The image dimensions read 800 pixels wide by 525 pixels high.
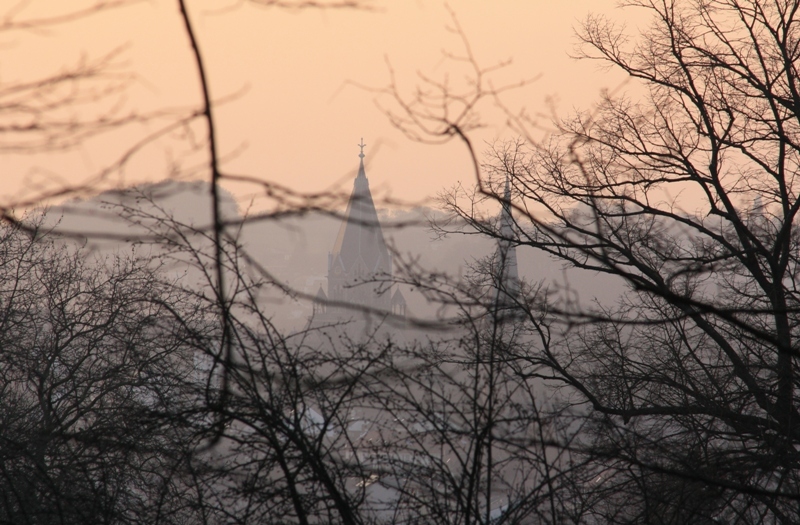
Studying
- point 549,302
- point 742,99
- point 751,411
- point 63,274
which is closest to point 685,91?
point 742,99

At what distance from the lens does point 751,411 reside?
7.89 m

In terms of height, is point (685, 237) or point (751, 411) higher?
point (685, 237)

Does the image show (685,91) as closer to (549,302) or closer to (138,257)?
(549,302)

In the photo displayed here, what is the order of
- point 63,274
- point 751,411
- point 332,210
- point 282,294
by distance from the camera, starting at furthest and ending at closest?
point 63,274
point 751,411
point 282,294
point 332,210

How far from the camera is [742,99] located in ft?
27.0

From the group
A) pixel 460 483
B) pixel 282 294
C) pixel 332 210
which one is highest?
pixel 282 294

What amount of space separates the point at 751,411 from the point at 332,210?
6273mm

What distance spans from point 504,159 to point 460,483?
17.8ft

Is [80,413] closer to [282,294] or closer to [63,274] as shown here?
[63,274]

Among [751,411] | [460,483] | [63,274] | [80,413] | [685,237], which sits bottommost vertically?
[460,483]

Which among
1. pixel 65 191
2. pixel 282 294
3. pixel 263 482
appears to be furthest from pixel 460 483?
pixel 65 191

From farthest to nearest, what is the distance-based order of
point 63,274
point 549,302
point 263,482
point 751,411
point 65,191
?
1. point 63,274
2. point 549,302
3. point 751,411
4. point 263,482
5. point 65,191

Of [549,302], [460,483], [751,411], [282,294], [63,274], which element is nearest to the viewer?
[282,294]

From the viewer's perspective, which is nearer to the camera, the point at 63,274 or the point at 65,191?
the point at 65,191
